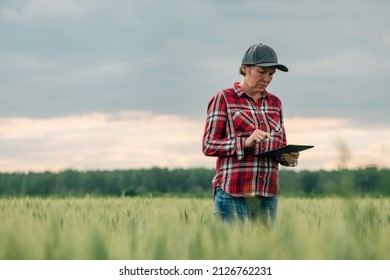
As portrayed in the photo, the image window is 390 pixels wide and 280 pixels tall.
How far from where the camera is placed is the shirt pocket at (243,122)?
14.0 feet

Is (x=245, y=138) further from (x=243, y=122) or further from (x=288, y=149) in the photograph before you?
(x=288, y=149)

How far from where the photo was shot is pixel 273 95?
459 cm

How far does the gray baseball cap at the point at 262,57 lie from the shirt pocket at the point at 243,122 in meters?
0.35

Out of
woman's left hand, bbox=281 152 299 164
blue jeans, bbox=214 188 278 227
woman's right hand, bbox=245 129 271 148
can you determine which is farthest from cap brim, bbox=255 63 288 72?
blue jeans, bbox=214 188 278 227

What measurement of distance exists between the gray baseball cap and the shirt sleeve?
1.04 ft

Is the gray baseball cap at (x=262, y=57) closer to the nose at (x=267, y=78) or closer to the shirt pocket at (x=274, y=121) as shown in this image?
the nose at (x=267, y=78)

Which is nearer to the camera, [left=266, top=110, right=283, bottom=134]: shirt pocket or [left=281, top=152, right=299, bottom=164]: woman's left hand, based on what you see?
[left=281, top=152, right=299, bottom=164]: woman's left hand

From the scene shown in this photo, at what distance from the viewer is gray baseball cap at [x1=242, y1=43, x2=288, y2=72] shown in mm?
4180

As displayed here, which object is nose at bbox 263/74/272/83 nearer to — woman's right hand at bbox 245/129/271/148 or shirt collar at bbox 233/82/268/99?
shirt collar at bbox 233/82/268/99

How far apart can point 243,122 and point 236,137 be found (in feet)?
0.49

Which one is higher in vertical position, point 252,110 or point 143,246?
point 252,110

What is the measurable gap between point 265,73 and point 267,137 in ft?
1.65

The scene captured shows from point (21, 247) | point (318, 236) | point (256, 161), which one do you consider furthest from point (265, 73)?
point (21, 247)

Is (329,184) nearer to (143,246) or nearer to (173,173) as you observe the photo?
(143,246)
